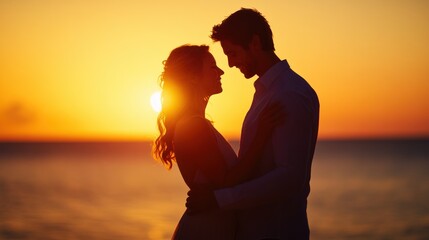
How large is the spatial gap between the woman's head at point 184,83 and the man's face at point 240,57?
52 cm

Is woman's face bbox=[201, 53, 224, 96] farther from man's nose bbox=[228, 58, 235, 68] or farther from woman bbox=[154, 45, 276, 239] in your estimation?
man's nose bbox=[228, 58, 235, 68]

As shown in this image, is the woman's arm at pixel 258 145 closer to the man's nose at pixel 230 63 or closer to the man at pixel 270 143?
the man at pixel 270 143

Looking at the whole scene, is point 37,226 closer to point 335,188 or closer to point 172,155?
point 172,155

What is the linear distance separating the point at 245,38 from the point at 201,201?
1187 millimetres

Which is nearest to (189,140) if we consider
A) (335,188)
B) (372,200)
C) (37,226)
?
(37,226)

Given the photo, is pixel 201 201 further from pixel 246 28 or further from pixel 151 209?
pixel 151 209

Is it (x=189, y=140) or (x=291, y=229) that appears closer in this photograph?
(x=291, y=229)

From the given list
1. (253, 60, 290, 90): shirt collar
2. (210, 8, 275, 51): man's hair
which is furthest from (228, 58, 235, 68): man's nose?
(253, 60, 290, 90): shirt collar

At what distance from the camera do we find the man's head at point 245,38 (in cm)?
562

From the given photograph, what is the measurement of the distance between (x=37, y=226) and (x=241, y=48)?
2088 cm

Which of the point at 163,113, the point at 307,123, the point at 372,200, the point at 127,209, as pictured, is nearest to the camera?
the point at 307,123

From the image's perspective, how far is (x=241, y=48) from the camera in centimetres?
568

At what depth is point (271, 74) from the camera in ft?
18.1

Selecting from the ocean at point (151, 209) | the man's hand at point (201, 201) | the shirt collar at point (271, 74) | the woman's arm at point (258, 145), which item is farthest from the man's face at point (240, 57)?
the ocean at point (151, 209)
